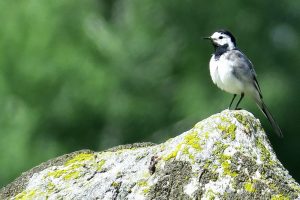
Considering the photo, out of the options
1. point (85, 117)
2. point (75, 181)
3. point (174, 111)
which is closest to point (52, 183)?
point (75, 181)

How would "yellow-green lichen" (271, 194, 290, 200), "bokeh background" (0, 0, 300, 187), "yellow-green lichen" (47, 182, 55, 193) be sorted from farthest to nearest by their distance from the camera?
"bokeh background" (0, 0, 300, 187) < "yellow-green lichen" (47, 182, 55, 193) < "yellow-green lichen" (271, 194, 290, 200)

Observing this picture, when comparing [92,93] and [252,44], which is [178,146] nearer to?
[92,93]

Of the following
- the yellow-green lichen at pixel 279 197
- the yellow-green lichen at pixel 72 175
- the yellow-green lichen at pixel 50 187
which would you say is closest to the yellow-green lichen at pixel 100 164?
the yellow-green lichen at pixel 72 175

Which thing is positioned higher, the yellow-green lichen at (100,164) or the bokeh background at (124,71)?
the bokeh background at (124,71)

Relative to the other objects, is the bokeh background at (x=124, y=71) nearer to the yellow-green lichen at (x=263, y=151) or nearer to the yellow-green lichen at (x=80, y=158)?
the yellow-green lichen at (x=80, y=158)

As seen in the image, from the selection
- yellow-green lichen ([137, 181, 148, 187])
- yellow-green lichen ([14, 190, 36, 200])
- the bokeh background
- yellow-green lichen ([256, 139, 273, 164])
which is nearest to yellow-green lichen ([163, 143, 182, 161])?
yellow-green lichen ([137, 181, 148, 187])

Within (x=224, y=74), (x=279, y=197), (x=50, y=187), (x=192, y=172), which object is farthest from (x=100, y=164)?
(x=224, y=74)

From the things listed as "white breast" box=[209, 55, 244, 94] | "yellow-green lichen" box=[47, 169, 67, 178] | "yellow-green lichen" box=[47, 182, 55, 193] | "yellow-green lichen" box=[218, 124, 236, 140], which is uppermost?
"white breast" box=[209, 55, 244, 94]

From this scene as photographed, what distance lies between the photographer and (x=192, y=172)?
4.86 meters

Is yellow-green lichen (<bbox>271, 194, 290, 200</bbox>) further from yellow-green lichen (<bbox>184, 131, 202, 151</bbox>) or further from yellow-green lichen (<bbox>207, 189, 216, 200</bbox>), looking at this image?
yellow-green lichen (<bbox>184, 131, 202, 151</bbox>)

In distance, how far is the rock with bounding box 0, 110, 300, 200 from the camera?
15.7 feet

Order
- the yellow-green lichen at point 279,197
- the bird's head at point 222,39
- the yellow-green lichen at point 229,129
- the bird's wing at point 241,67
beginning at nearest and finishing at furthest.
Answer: the yellow-green lichen at point 279,197 → the yellow-green lichen at point 229,129 → the bird's wing at point 241,67 → the bird's head at point 222,39

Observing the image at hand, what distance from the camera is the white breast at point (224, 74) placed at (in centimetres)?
848

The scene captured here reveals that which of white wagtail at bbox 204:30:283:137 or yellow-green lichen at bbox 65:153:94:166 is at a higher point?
white wagtail at bbox 204:30:283:137
